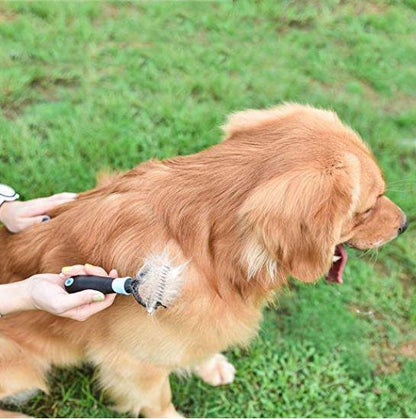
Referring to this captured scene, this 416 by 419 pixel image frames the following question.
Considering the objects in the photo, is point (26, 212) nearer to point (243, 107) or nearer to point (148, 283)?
point (148, 283)

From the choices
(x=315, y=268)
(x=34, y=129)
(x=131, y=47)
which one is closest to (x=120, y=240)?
(x=315, y=268)

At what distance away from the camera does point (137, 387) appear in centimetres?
312

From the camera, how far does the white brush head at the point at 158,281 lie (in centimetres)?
237

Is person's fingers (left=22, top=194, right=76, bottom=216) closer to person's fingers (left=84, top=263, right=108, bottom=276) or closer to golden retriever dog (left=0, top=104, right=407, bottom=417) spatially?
golden retriever dog (left=0, top=104, right=407, bottom=417)

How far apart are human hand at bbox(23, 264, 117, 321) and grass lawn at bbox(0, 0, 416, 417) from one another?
1.36 meters

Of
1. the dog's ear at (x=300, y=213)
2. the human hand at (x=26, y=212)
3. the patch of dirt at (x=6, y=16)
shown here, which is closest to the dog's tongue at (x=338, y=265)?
the dog's ear at (x=300, y=213)

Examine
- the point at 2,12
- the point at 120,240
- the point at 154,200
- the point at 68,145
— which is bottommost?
the point at 68,145

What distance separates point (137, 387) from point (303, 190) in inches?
63.0

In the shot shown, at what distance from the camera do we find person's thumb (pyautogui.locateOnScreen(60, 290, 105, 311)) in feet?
8.05

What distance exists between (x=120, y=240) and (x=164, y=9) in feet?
11.8

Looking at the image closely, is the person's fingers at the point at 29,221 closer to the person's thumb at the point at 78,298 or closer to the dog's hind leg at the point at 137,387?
the person's thumb at the point at 78,298

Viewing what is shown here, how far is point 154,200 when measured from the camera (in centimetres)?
254

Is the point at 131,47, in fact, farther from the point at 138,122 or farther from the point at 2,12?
the point at 2,12

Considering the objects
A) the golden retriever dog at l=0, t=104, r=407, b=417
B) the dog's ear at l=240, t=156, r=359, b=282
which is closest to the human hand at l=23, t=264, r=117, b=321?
the golden retriever dog at l=0, t=104, r=407, b=417
